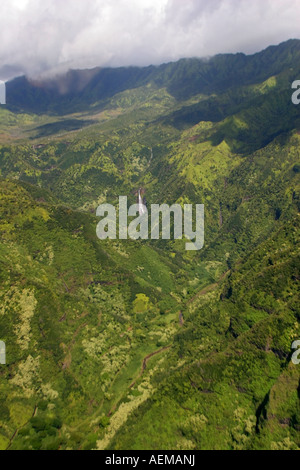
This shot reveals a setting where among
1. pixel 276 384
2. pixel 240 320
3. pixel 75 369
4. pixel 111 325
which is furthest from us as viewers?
pixel 111 325

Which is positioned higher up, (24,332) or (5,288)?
(5,288)
